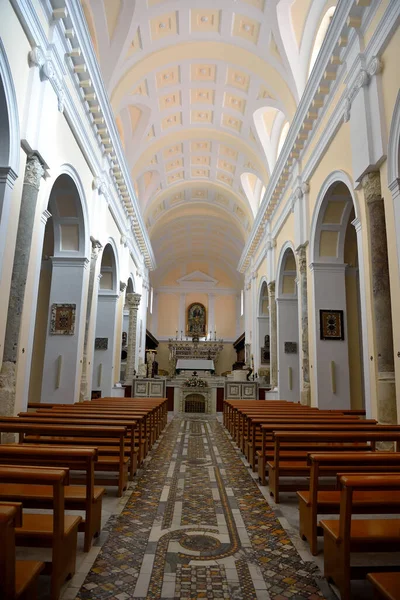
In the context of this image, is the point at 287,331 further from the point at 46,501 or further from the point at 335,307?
the point at 46,501

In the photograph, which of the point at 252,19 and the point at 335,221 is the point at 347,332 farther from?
the point at 252,19

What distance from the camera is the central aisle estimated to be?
2.56 metres

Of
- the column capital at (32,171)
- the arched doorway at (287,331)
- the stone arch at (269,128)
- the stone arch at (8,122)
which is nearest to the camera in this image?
the stone arch at (8,122)

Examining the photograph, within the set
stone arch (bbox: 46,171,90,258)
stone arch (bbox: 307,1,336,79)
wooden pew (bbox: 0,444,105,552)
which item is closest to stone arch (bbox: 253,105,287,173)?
stone arch (bbox: 307,1,336,79)

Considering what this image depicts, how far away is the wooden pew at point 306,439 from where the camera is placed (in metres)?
3.98

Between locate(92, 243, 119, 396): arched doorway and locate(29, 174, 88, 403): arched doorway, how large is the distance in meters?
3.20

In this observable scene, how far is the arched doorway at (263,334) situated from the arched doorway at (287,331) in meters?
3.21

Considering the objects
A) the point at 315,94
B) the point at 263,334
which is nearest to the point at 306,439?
the point at 315,94

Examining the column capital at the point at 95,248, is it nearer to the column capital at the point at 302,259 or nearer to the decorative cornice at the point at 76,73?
the decorative cornice at the point at 76,73

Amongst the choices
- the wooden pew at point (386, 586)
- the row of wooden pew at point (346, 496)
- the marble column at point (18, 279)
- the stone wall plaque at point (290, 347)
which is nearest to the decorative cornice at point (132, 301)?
the stone wall plaque at point (290, 347)

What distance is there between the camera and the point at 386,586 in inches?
71.2

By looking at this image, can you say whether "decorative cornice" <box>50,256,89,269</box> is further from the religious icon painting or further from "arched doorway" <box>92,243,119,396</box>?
"arched doorway" <box>92,243,119,396</box>

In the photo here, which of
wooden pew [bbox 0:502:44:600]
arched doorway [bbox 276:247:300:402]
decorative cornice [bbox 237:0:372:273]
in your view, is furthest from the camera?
arched doorway [bbox 276:247:300:402]

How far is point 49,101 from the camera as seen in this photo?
6.61 metres
